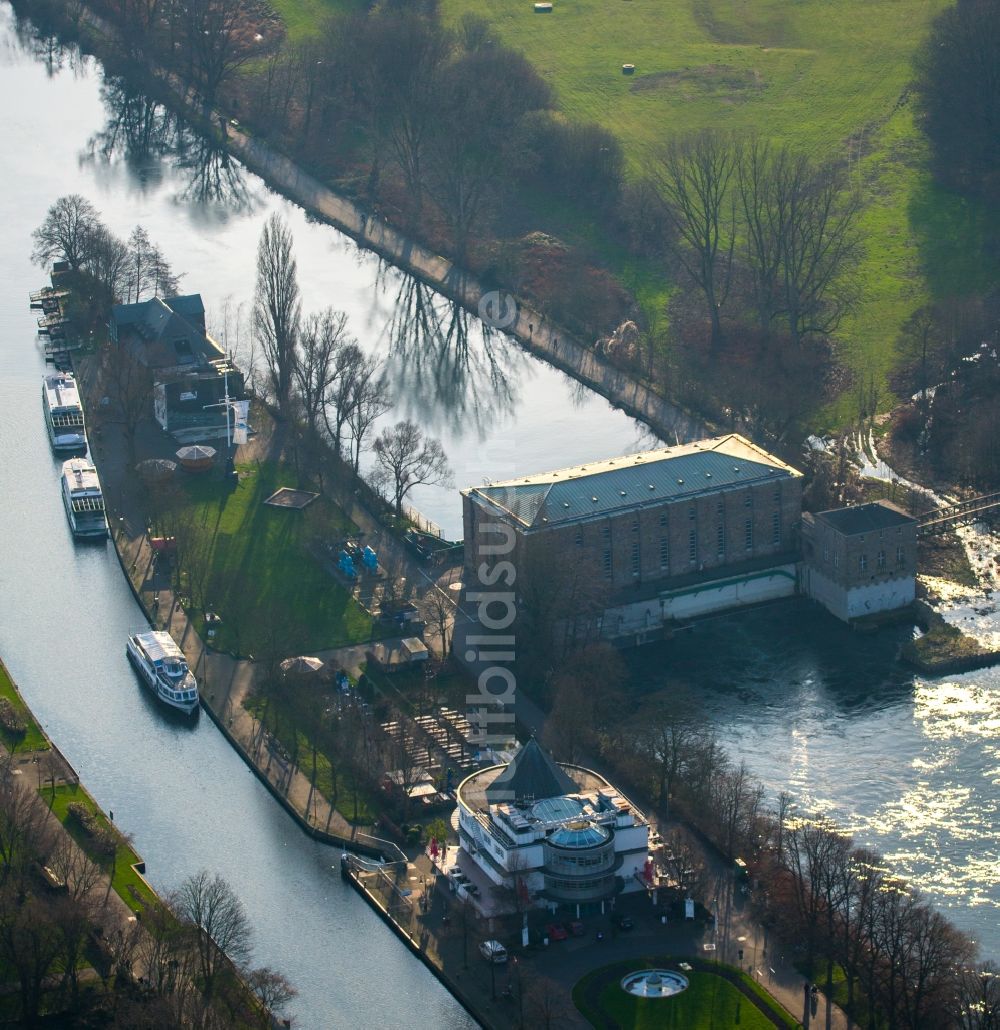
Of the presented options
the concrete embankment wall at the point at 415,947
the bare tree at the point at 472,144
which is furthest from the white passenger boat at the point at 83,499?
the bare tree at the point at 472,144

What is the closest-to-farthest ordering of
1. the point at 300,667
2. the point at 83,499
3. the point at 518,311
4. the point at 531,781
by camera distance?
the point at 531,781 → the point at 300,667 → the point at 83,499 → the point at 518,311

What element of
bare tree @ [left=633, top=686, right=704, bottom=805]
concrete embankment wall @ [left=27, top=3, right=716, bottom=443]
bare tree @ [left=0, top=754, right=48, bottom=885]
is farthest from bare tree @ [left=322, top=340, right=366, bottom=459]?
bare tree @ [left=0, top=754, right=48, bottom=885]

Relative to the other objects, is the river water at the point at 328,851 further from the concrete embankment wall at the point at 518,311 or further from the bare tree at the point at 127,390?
the bare tree at the point at 127,390

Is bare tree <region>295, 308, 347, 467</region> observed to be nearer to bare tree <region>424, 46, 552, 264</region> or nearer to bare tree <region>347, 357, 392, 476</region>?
bare tree <region>347, 357, 392, 476</region>

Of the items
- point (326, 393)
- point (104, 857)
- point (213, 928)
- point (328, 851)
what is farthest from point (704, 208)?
point (213, 928)

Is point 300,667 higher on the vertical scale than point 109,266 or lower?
lower

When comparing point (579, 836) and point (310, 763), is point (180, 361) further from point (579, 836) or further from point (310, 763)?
point (579, 836)

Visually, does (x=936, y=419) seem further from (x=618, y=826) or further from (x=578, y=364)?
(x=618, y=826)

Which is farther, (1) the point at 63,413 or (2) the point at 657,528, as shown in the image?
(1) the point at 63,413
